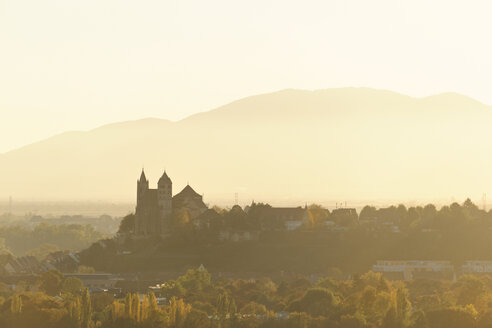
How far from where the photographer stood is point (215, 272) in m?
171

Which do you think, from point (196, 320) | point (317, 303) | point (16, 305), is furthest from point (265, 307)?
point (16, 305)

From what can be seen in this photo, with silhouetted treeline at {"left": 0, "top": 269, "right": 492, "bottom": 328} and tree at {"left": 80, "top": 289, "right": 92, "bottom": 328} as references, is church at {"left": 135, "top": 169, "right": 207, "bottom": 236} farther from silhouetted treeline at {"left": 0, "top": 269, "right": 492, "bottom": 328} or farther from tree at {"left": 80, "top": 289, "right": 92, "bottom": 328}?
tree at {"left": 80, "top": 289, "right": 92, "bottom": 328}

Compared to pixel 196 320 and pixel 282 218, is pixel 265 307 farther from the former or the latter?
pixel 282 218

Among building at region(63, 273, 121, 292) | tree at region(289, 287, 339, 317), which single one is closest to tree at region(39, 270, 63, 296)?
building at region(63, 273, 121, 292)

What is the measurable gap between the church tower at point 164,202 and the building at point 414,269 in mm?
31198

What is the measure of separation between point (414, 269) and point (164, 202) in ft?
125

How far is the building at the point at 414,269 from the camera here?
6609 inches

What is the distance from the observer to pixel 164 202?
18738cm

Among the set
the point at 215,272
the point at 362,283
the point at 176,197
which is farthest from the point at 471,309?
the point at 176,197

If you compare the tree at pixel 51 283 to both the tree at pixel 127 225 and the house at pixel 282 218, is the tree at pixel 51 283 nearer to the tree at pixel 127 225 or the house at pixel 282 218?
the tree at pixel 127 225

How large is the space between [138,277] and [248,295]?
33531mm

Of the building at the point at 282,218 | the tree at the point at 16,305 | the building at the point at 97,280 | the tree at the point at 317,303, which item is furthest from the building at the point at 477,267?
the tree at the point at 16,305

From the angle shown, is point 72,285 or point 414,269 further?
point 414,269

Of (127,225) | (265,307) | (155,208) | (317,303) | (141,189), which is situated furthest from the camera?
(127,225)
